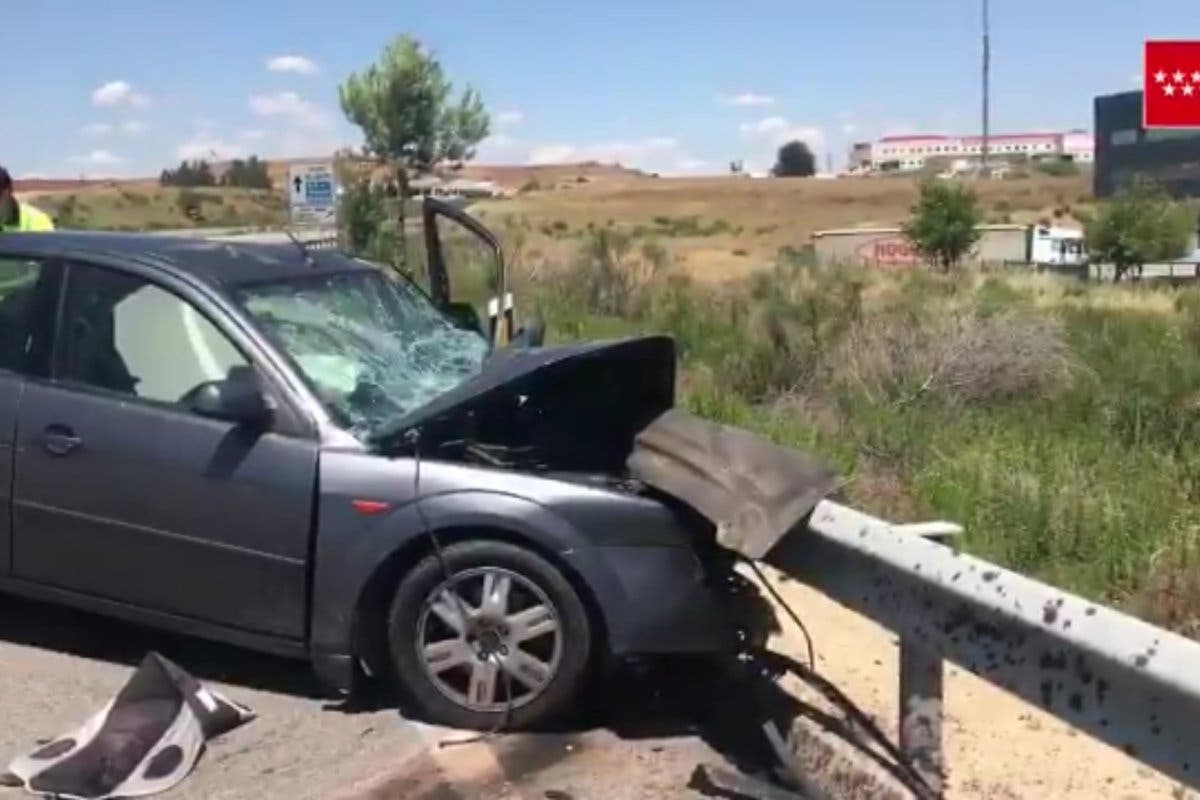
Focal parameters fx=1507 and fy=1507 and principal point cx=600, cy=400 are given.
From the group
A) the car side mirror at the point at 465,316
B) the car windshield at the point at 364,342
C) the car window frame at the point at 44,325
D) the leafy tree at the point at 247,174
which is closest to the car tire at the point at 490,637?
the car windshield at the point at 364,342

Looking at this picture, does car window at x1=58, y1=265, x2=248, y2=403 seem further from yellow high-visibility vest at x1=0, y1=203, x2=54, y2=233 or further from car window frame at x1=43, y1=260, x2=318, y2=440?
yellow high-visibility vest at x1=0, y1=203, x2=54, y2=233

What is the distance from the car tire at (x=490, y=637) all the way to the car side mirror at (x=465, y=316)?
6.81 feet

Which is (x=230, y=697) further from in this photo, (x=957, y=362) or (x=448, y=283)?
(x=957, y=362)

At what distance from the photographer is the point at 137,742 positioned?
14.5 ft

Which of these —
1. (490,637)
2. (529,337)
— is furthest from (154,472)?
(529,337)

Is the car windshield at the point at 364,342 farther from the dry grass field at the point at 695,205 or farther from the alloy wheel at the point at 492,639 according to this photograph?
A: the dry grass field at the point at 695,205

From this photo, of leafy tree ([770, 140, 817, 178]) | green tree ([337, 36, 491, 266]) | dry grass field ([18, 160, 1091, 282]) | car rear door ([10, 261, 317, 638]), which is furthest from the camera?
leafy tree ([770, 140, 817, 178])

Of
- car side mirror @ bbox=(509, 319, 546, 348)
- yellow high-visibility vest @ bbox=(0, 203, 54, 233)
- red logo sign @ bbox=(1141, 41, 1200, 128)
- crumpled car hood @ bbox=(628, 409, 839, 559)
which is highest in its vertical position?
red logo sign @ bbox=(1141, 41, 1200, 128)

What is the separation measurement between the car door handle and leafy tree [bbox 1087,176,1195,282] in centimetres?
6506

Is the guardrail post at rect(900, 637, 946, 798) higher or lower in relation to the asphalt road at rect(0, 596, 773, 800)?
higher

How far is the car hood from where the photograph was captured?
4.90 m

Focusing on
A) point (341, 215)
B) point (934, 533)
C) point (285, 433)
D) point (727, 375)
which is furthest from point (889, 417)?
point (341, 215)

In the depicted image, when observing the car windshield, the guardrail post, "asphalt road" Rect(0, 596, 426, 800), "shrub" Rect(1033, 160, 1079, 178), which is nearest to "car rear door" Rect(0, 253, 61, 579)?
"asphalt road" Rect(0, 596, 426, 800)

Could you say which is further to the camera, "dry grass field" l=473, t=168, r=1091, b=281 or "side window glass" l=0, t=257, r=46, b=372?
"dry grass field" l=473, t=168, r=1091, b=281
